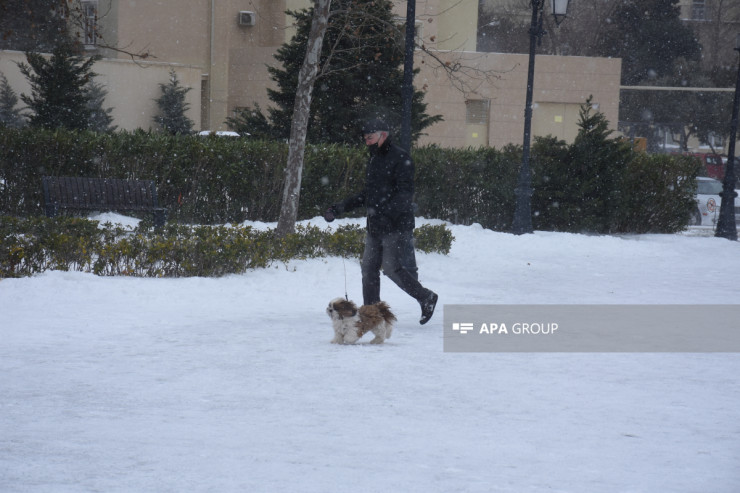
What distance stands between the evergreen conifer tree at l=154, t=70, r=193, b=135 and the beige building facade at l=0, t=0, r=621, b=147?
978 mm

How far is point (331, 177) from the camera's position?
1844 centimetres

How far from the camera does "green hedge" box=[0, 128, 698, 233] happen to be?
655 inches

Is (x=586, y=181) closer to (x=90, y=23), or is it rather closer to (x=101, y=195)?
(x=101, y=195)

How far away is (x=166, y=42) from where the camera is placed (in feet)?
121

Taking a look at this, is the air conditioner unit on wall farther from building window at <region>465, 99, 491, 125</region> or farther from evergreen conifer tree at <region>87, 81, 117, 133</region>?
building window at <region>465, 99, 491, 125</region>

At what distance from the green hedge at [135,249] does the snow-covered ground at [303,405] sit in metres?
0.39

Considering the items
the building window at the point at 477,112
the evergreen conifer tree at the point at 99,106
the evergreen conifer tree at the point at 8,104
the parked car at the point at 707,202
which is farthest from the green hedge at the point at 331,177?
the building window at the point at 477,112

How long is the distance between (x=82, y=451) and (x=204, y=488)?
34.6 inches

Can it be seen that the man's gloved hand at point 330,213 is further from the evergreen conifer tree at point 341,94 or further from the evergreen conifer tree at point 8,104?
the evergreen conifer tree at point 8,104

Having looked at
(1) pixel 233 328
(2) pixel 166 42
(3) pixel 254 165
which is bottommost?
(1) pixel 233 328

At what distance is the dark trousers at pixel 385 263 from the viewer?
8.31 meters

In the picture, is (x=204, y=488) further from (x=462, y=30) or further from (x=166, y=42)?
(x=462, y=30)

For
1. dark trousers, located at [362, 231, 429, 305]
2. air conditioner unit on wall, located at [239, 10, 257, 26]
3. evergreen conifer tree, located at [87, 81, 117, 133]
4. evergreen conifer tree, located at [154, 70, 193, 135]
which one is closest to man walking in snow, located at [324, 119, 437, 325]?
dark trousers, located at [362, 231, 429, 305]

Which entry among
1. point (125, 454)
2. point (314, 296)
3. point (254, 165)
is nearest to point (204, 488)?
point (125, 454)
